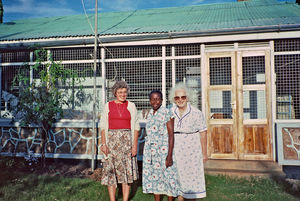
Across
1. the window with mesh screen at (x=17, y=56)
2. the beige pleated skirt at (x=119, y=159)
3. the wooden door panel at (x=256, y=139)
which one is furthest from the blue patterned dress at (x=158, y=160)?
the window with mesh screen at (x=17, y=56)

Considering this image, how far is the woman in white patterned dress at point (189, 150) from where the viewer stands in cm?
289

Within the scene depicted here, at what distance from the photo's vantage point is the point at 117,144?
3162mm

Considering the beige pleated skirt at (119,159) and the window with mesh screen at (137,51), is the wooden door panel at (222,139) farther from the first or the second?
the beige pleated skirt at (119,159)

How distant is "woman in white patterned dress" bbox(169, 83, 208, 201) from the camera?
9.48 ft

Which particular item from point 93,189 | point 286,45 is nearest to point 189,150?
point 93,189

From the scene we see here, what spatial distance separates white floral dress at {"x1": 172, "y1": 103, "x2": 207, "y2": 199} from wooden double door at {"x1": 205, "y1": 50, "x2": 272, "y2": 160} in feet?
8.99

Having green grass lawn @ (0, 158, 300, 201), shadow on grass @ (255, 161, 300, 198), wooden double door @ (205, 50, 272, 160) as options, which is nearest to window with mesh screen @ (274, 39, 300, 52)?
wooden double door @ (205, 50, 272, 160)

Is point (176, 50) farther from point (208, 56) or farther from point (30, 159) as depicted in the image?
point (30, 159)

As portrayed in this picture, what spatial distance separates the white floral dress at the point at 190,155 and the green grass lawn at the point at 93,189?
951mm

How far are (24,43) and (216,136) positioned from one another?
219 inches

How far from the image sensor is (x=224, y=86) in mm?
5500

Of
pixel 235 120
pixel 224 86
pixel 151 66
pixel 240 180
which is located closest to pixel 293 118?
pixel 235 120

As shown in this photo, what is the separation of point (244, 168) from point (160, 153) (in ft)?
9.13

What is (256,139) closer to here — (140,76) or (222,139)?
(222,139)
